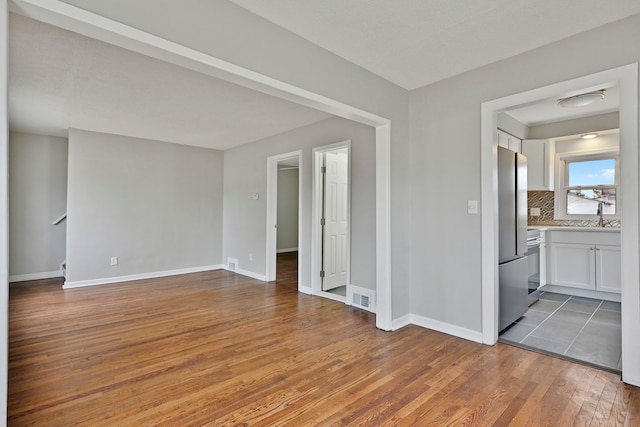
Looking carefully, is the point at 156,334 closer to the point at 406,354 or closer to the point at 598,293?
the point at 406,354

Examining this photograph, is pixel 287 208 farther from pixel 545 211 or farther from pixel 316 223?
pixel 545 211

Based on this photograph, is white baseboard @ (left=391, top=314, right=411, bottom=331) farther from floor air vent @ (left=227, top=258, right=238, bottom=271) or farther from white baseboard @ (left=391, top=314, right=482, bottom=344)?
floor air vent @ (left=227, top=258, right=238, bottom=271)

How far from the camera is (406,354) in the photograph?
272cm

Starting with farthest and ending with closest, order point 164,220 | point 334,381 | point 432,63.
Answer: point 164,220
point 432,63
point 334,381

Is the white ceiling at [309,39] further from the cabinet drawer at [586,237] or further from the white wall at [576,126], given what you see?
the cabinet drawer at [586,237]

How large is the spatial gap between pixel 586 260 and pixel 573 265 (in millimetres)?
160

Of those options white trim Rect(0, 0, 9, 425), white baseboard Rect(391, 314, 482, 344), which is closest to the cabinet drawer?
white baseboard Rect(391, 314, 482, 344)

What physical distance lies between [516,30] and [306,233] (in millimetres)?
3319

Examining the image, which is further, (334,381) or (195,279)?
(195,279)

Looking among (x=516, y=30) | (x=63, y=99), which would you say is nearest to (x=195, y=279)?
(x=63, y=99)

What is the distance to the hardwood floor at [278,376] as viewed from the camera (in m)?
1.91

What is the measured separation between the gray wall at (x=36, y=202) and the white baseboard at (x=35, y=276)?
1 cm

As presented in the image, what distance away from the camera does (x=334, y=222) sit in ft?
16.0

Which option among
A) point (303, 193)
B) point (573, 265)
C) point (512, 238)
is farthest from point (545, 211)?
point (303, 193)
